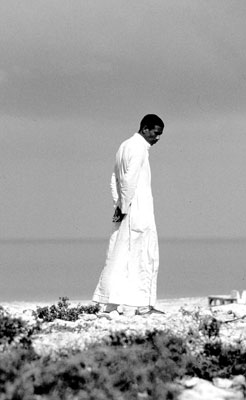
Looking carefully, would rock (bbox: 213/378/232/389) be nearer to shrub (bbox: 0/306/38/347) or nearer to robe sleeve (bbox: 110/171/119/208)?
shrub (bbox: 0/306/38/347)

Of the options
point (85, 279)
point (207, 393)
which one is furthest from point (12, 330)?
point (85, 279)

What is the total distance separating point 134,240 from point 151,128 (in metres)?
1.27

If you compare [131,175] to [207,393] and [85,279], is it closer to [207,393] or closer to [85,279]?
[207,393]

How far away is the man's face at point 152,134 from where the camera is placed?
13194 mm

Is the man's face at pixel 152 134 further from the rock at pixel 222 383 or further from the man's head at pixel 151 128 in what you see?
the rock at pixel 222 383

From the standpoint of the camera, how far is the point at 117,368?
7898 millimetres

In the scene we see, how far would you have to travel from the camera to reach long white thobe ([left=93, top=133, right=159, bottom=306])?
1329 centimetres

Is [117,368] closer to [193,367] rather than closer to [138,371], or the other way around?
[138,371]

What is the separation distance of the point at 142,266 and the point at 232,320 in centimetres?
156

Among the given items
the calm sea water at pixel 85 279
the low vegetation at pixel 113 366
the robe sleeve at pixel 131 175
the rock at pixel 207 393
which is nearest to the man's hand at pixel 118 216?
the robe sleeve at pixel 131 175

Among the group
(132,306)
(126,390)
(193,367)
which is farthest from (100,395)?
(132,306)

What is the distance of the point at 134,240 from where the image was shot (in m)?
13.4

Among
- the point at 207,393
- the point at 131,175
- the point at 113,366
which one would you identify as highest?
the point at 131,175

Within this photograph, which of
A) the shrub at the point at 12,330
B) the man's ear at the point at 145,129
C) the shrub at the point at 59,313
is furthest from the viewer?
the man's ear at the point at 145,129
